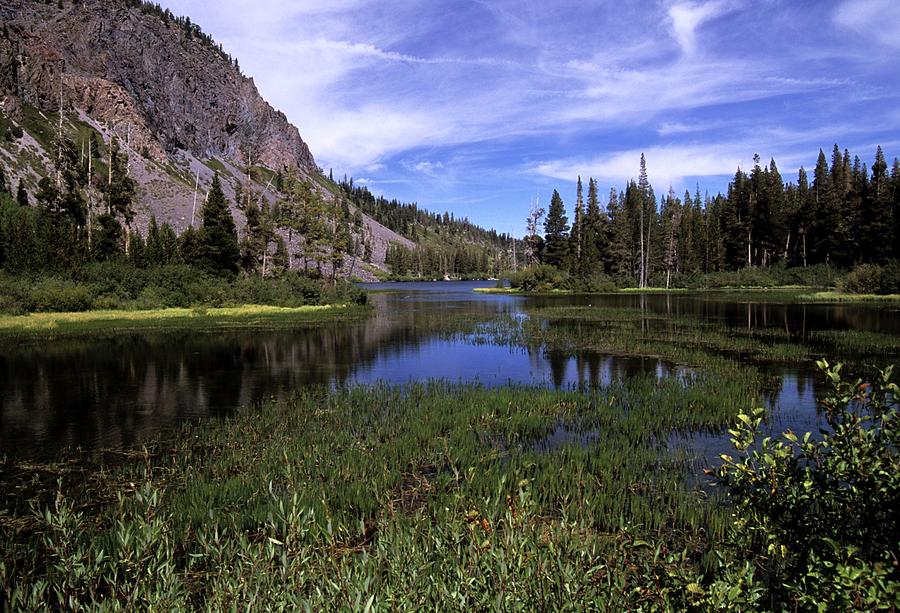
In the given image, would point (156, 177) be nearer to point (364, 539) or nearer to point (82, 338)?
point (82, 338)

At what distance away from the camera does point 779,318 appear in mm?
39500

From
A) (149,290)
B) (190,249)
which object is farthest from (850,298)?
(190,249)

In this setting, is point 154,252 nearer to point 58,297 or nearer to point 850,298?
point 58,297

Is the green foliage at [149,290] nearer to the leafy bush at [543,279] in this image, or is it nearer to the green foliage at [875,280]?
the leafy bush at [543,279]

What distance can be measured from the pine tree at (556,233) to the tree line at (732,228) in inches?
8.2

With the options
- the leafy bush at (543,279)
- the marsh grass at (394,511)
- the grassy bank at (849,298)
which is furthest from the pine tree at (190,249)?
the grassy bank at (849,298)

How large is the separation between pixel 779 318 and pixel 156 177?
123927mm

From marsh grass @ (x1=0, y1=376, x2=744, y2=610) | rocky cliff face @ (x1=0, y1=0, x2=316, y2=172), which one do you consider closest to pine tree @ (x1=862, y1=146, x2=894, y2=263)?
marsh grass @ (x1=0, y1=376, x2=744, y2=610)

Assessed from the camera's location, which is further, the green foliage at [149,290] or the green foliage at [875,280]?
the green foliage at [875,280]

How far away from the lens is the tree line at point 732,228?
78.6 metres

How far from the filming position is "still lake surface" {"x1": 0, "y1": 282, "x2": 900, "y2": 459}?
14508mm

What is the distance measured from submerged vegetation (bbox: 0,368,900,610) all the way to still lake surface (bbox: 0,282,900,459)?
210 centimetres

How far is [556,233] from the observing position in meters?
108

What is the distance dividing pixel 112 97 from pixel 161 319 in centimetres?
13995
